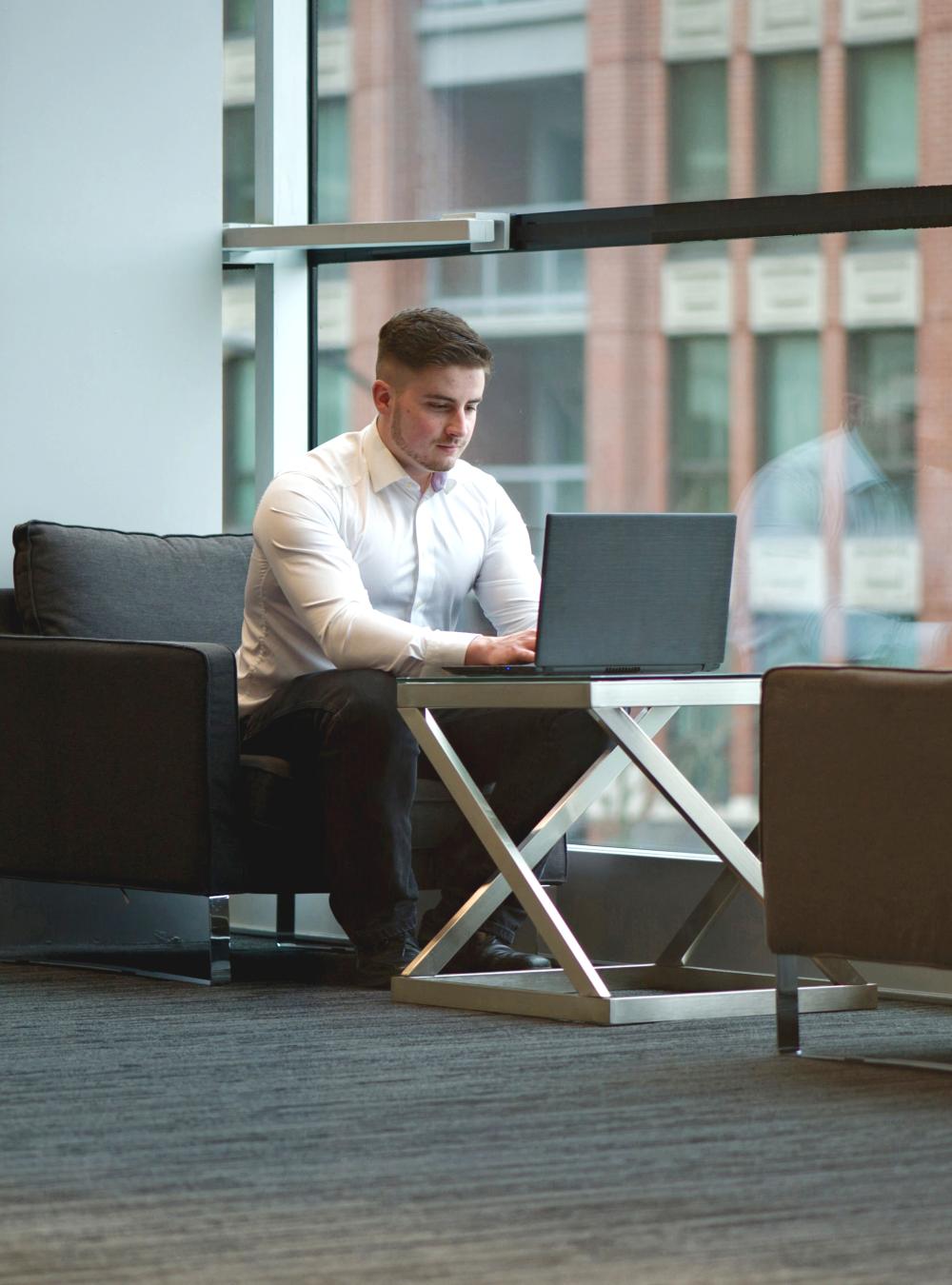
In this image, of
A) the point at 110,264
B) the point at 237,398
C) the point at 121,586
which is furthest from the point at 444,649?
the point at 237,398

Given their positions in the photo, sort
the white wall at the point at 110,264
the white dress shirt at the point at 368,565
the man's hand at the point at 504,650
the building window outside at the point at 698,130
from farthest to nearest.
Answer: the white wall at the point at 110,264
the building window outside at the point at 698,130
the white dress shirt at the point at 368,565
the man's hand at the point at 504,650

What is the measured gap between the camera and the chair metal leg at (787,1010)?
3.31 metres

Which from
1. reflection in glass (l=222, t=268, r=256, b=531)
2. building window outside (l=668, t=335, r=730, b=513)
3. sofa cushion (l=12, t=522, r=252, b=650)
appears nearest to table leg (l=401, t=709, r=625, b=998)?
sofa cushion (l=12, t=522, r=252, b=650)

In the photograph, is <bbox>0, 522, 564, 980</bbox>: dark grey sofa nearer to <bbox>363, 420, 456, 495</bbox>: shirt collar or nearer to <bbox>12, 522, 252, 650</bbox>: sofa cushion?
<bbox>12, 522, 252, 650</bbox>: sofa cushion

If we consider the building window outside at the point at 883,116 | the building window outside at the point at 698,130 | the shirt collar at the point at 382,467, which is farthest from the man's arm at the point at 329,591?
the building window outside at the point at 883,116

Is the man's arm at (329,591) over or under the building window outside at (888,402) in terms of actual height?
under

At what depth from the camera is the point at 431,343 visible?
13.5 feet

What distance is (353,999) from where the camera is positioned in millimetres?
3875

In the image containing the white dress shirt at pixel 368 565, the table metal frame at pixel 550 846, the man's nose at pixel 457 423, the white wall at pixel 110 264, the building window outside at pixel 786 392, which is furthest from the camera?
the white wall at pixel 110 264

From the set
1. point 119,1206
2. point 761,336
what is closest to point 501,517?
point 761,336

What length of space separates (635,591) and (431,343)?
2.44 ft

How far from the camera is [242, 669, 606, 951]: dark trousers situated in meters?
3.93

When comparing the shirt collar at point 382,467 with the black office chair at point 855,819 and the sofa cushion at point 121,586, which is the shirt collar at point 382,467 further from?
the black office chair at point 855,819

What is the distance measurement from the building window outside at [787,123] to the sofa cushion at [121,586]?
145 cm
